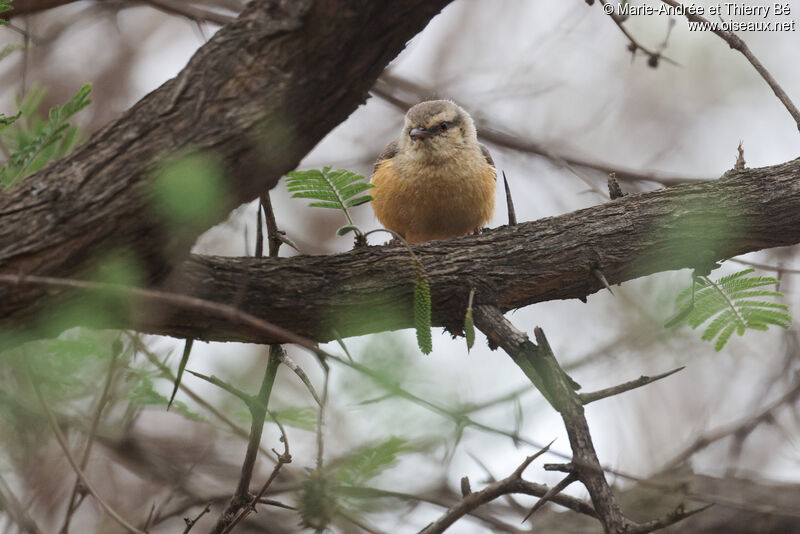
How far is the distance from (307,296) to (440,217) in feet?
7.56

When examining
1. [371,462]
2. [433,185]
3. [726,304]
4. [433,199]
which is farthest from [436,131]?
[371,462]

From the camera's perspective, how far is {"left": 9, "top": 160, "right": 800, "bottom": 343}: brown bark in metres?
3.52

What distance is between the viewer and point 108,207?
9.05 feet

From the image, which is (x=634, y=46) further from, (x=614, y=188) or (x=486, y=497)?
(x=486, y=497)

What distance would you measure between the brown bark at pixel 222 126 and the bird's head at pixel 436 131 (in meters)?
3.11

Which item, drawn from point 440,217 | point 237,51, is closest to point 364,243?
point 237,51

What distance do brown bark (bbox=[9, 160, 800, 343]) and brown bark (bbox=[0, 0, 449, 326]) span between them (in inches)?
25.1

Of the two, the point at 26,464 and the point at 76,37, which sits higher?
the point at 76,37

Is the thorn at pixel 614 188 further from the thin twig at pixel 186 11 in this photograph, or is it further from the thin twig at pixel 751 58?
the thin twig at pixel 186 11

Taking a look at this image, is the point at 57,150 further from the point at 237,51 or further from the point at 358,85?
the point at 358,85

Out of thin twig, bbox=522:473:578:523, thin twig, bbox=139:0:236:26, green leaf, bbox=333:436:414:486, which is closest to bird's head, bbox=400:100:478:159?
thin twig, bbox=139:0:236:26

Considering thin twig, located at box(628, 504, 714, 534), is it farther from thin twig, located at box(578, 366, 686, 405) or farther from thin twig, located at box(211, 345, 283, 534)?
thin twig, located at box(211, 345, 283, 534)

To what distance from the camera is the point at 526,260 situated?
378cm

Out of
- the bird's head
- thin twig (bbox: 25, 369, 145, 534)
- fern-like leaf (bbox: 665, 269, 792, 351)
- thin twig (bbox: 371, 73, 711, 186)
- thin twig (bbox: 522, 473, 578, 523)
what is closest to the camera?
thin twig (bbox: 522, 473, 578, 523)
